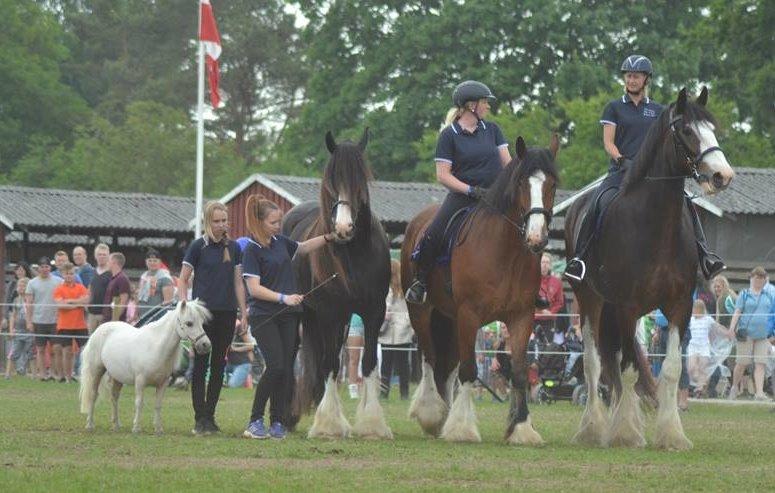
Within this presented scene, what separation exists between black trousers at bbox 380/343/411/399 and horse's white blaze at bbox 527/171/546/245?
34.9ft

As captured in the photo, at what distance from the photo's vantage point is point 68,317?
28516 mm

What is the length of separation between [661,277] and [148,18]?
74.2m

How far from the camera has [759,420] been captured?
1955 centimetres

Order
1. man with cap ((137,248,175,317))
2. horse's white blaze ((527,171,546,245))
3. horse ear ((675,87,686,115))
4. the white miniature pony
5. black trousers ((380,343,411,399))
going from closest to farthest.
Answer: horse's white blaze ((527,171,546,245)) → horse ear ((675,87,686,115)) → the white miniature pony → black trousers ((380,343,411,399)) → man with cap ((137,248,175,317))

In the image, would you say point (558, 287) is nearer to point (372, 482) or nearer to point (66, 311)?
point (66, 311)

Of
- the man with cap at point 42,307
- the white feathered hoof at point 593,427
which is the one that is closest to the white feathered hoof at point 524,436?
the white feathered hoof at point 593,427

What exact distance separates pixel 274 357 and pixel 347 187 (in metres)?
1.63

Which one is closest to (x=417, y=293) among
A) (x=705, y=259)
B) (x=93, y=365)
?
(x=705, y=259)

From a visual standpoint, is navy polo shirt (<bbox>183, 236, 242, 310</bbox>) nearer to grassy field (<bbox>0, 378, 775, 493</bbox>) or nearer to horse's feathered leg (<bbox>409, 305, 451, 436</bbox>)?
grassy field (<bbox>0, 378, 775, 493</bbox>)

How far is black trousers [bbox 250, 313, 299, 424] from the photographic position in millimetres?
14469

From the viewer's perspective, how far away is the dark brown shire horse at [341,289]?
14.6m

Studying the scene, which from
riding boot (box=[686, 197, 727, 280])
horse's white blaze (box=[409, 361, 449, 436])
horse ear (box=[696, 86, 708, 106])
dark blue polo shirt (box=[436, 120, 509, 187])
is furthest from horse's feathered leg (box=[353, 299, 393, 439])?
horse ear (box=[696, 86, 708, 106])

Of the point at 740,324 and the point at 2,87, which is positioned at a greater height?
the point at 2,87

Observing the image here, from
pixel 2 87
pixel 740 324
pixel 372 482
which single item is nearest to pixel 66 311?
pixel 740 324
